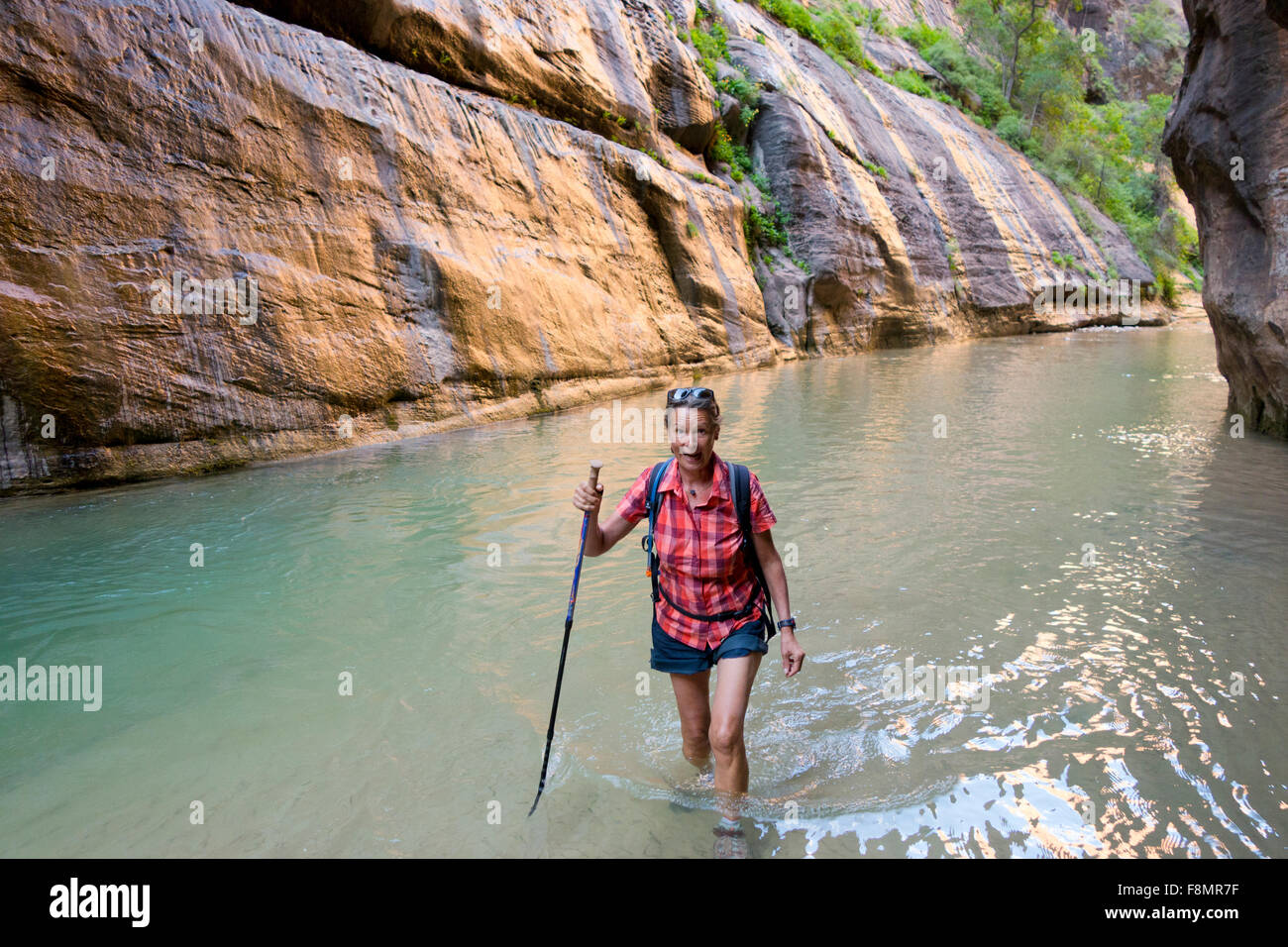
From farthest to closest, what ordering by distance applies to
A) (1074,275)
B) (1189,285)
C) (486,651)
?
(1189,285) < (1074,275) < (486,651)

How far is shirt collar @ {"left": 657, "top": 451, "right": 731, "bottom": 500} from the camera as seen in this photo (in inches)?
107

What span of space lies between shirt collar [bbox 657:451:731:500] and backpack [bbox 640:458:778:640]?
0.07ft

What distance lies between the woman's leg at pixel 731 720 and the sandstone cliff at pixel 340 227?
7514 millimetres

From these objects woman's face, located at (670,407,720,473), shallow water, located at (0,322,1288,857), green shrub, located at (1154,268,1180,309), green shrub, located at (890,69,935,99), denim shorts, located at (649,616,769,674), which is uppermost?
green shrub, located at (890,69,935,99)

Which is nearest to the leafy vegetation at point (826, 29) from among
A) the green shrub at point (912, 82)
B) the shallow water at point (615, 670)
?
the green shrub at point (912, 82)

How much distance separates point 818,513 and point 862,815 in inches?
151

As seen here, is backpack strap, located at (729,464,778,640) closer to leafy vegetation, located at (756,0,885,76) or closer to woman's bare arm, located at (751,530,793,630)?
woman's bare arm, located at (751,530,793,630)

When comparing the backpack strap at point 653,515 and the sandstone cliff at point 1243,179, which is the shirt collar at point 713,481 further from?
the sandstone cliff at point 1243,179

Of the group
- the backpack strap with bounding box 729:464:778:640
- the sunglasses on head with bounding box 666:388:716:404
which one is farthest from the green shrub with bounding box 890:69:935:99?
the backpack strap with bounding box 729:464:778:640

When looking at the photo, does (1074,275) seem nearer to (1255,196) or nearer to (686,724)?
(1255,196)

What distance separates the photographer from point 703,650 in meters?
2.72

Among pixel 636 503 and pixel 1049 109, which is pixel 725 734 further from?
pixel 1049 109

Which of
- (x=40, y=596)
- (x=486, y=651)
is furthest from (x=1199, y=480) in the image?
(x=40, y=596)
